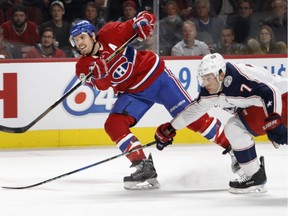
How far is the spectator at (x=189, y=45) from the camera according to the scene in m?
7.29

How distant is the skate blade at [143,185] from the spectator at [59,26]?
6.71ft

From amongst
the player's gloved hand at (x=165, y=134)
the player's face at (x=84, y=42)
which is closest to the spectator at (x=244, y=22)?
the player's face at (x=84, y=42)

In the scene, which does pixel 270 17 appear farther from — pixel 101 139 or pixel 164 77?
pixel 164 77

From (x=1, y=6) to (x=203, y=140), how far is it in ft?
6.02

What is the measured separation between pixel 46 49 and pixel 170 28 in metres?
1.01

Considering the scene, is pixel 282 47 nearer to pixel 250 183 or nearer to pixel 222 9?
pixel 222 9

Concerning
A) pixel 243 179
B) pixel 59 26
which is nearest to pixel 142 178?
pixel 243 179

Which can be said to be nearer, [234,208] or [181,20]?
[234,208]

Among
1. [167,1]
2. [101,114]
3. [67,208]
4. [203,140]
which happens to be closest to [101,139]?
[101,114]

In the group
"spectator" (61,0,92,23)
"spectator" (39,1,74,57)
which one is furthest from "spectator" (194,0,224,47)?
"spectator" (39,1,74,57)

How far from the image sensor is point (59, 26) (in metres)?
7.21

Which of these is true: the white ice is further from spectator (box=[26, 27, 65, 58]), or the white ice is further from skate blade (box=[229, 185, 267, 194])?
spectator (box=[26, 27, 65, 58])

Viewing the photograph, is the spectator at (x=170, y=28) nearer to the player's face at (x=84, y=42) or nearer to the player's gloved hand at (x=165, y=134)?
the player's face at (x=84, y=42)

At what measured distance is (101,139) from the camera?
709 cm
